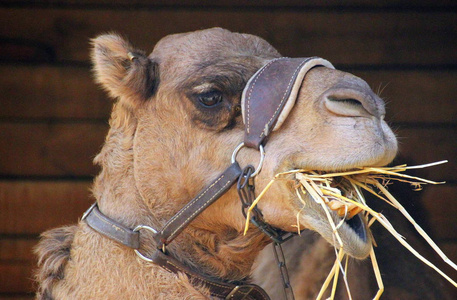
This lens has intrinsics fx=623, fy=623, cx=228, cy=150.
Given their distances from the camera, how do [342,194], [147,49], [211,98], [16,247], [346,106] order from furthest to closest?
[16,247], [147,49], [211,98], [342,194], [346,106]

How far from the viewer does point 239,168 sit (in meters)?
2.18

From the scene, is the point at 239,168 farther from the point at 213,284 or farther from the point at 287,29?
the point at 287,29

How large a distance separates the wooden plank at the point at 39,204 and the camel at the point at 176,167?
2.41 m

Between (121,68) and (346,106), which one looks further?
(121,68)

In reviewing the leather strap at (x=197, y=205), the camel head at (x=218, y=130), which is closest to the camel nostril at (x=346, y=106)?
the camel head at (x=218, y=130)

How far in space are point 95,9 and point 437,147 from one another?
2.90m

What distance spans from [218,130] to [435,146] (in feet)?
10.5

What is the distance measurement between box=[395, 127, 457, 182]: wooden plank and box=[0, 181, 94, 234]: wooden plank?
2.60 metres

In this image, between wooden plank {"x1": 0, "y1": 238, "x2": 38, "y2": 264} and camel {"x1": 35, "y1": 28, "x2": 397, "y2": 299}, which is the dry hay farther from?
wooden plank {"x1": 0, "y1": 238, "x2": 38, "y2": 264}

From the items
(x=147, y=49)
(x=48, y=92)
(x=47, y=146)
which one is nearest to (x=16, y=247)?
(x=47, y=146)

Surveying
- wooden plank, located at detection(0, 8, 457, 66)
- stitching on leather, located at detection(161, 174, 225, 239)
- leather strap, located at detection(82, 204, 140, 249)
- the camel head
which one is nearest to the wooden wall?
wooden plank, located at detection(0, 8, 457, 66)

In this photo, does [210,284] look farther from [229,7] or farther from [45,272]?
[229,7]

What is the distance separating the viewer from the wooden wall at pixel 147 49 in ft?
15.6

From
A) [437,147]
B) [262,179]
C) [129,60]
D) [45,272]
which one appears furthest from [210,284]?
[437,147]
